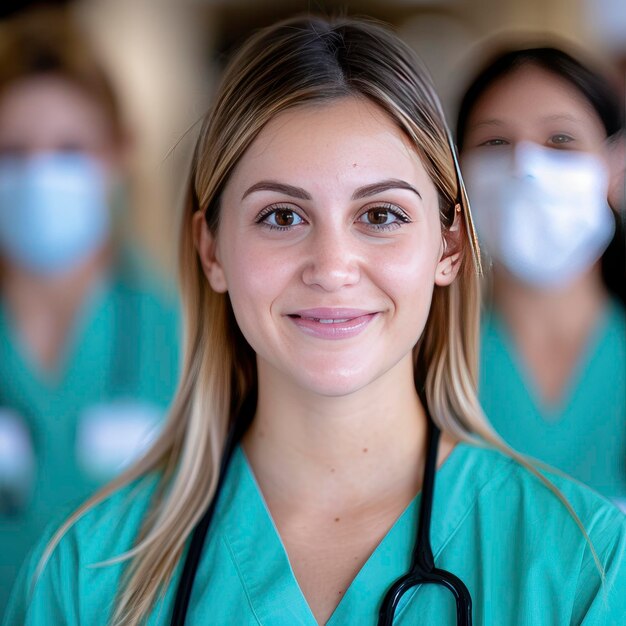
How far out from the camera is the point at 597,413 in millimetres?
1548

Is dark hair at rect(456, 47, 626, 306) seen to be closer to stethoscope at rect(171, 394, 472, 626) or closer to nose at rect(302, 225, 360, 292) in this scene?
nose at rect(302, 225, 360, 292)

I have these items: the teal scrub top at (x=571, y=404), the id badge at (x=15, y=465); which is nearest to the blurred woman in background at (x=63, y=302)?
the id badge at (x=15, y=465)

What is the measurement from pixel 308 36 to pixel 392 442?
1.41ft

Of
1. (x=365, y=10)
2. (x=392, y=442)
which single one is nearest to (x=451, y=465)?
(x=392, y=442)

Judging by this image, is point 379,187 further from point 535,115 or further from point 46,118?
point 46,118

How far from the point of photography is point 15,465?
1.89 metres

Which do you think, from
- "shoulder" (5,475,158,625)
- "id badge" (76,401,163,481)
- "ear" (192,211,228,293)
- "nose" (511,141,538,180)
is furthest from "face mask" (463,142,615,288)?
"id badge" (76,401,163,481)

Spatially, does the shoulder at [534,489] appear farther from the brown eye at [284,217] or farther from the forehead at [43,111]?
the forehead at [43,111]

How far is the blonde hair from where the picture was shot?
0.94 metres

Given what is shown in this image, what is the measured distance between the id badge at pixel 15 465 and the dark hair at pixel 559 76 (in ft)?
4.13

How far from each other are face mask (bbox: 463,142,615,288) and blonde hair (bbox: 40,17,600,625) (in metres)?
0.02

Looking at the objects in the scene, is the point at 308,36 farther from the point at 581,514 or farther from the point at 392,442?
the point at 581,514

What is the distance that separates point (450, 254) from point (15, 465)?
121 cm

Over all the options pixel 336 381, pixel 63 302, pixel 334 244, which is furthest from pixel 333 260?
pixel 63 302
